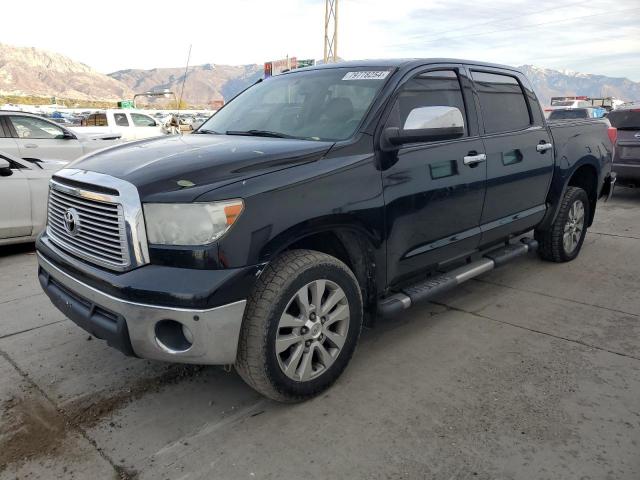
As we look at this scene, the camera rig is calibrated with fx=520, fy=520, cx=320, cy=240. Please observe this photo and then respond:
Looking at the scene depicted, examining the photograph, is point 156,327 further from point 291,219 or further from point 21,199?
point 21,199

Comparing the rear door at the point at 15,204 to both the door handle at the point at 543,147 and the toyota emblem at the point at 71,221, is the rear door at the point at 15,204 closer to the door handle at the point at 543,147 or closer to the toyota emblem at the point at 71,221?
the toyota emblem at the point at 71,221

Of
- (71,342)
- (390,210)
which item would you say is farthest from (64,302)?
(390,210)

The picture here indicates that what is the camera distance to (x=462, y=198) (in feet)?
11.8

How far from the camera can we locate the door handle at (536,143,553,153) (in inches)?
178

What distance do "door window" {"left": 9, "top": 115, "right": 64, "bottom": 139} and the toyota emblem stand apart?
7090mm

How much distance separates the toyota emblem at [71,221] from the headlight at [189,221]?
581 millimetres

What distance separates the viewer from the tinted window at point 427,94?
10.8 ft

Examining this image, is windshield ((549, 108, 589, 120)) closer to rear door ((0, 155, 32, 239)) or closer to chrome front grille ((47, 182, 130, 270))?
rear door ((0, 155, 32, 239))

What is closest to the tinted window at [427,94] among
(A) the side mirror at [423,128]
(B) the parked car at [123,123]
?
(A) the side mirror at [423,128]

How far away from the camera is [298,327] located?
267cm

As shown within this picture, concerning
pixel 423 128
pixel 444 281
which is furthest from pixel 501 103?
pixel 444 281

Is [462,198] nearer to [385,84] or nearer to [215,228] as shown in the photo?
[385,84]

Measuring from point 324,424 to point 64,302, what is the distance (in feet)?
5.00

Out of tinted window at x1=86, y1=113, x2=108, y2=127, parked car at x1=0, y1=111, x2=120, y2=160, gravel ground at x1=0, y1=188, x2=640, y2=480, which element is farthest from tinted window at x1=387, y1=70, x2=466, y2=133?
tinted window at x1=86, y1=113, x2=108, y2=127
